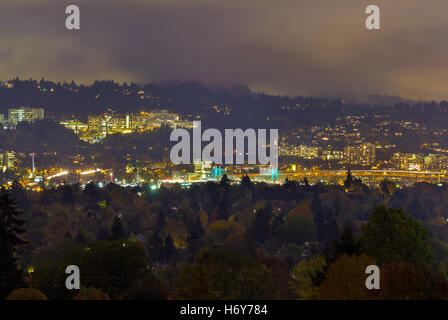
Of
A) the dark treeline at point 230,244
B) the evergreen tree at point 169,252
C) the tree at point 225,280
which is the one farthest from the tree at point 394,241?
the evergreen tree at point 169,252

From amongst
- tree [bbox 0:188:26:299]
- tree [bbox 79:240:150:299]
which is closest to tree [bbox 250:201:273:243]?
tree [bbox 79:240:150:299]

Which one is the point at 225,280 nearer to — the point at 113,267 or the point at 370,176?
the point at 113,267

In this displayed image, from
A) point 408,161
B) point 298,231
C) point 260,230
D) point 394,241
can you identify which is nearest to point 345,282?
point 394,241

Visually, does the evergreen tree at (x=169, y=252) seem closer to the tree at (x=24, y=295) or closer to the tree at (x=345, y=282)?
the tree at (x=24, y=295)

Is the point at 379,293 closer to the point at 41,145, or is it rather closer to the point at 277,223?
the point at 277,223

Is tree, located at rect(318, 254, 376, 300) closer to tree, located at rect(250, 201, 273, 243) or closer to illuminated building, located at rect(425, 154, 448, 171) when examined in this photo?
tree, located at rect(250, 201, 273, 243)
